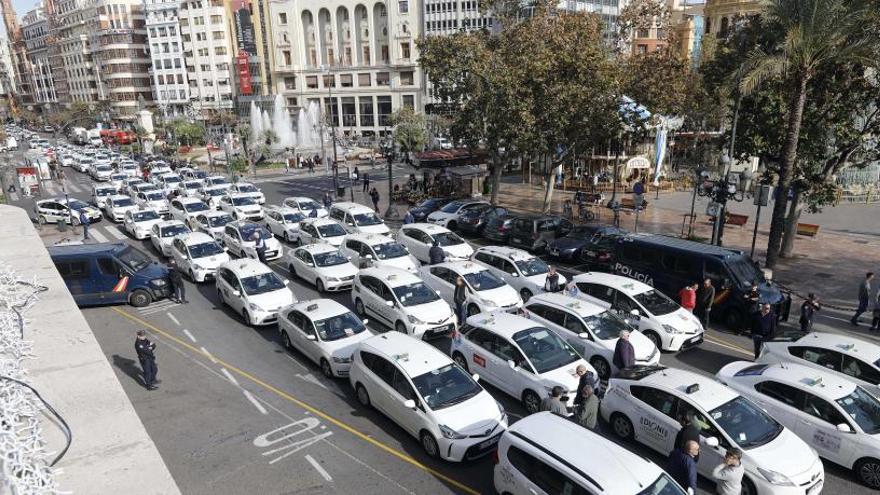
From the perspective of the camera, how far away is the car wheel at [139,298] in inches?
757

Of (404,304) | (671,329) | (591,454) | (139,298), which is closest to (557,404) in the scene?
(591,454)

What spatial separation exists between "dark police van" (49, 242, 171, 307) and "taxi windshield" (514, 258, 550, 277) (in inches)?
486

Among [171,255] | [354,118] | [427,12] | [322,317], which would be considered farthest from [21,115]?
[322,317]

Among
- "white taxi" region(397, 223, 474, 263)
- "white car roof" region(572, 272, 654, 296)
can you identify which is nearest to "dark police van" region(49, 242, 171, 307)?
"white taxi" region(397, 223, 474, 263)

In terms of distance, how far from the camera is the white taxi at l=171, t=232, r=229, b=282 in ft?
68.6

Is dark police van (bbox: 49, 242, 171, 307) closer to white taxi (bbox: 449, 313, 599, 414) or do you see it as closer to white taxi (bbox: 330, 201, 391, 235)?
white taxi (bbox: 330, 201, 391, 235)

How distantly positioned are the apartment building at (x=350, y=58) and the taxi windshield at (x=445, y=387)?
80160mm

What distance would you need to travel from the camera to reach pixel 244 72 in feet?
327

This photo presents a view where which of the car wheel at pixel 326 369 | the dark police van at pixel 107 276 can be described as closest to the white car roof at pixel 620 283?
the car wheel at pixel 326 369

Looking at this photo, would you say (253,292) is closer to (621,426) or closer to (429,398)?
(429,398)

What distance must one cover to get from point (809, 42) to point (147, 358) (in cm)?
2186

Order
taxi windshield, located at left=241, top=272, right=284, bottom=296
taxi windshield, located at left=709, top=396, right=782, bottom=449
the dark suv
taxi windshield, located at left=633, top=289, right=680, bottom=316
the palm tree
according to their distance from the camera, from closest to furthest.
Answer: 1. taxi windshield, located at left=709, top=396, right=782, bottom=449
2. taxi windshield, located at left=633, top=289, right=680, bottom=316
3. taxi windshield, located at left=241, top=272, right=284, bottom=296
4. the palm tree
5. the dark suv

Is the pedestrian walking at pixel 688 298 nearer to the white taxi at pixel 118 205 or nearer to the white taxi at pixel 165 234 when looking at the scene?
the white taxi at pixel 165 234

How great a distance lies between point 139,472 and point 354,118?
92.9 m
